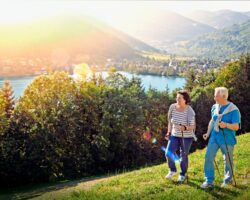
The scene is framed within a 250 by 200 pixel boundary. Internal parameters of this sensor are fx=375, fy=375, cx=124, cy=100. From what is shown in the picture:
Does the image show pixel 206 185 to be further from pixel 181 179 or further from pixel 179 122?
pixel 179 122

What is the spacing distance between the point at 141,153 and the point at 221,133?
32.5m

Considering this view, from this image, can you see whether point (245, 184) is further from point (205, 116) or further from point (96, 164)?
point (205, 116)

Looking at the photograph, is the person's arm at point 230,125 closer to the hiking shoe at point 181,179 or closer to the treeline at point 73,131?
the hiking shoe at point 181,179

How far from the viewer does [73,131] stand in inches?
1497

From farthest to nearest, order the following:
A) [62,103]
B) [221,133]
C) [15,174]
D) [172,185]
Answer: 1. [62,103]
2. [15,174]
3. [172,185]
4. [221,133]

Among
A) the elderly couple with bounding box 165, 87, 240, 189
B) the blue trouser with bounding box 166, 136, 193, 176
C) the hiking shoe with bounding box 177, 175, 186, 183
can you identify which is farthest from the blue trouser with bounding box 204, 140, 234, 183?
the hiking shoe with bounding box 177, 175, 186, 183

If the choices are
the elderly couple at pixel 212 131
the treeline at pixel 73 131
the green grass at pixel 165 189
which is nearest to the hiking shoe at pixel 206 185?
the elderly couple at pixel 212 131

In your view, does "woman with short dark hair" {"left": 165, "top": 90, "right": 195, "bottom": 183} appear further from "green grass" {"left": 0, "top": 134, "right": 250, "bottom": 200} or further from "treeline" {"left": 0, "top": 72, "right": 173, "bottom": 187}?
"treeline" {"left": 0, "top": 72, "right": 173, "bottom": 187}

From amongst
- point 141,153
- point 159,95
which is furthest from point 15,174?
point 159,95

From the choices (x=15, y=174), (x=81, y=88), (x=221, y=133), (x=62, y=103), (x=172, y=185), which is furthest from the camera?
(x=81, y=88)

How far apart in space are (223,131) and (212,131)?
0.40 metres

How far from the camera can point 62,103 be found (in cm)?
3741

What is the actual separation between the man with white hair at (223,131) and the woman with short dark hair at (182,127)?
72 centimetres

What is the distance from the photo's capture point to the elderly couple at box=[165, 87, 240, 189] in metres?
10.0
